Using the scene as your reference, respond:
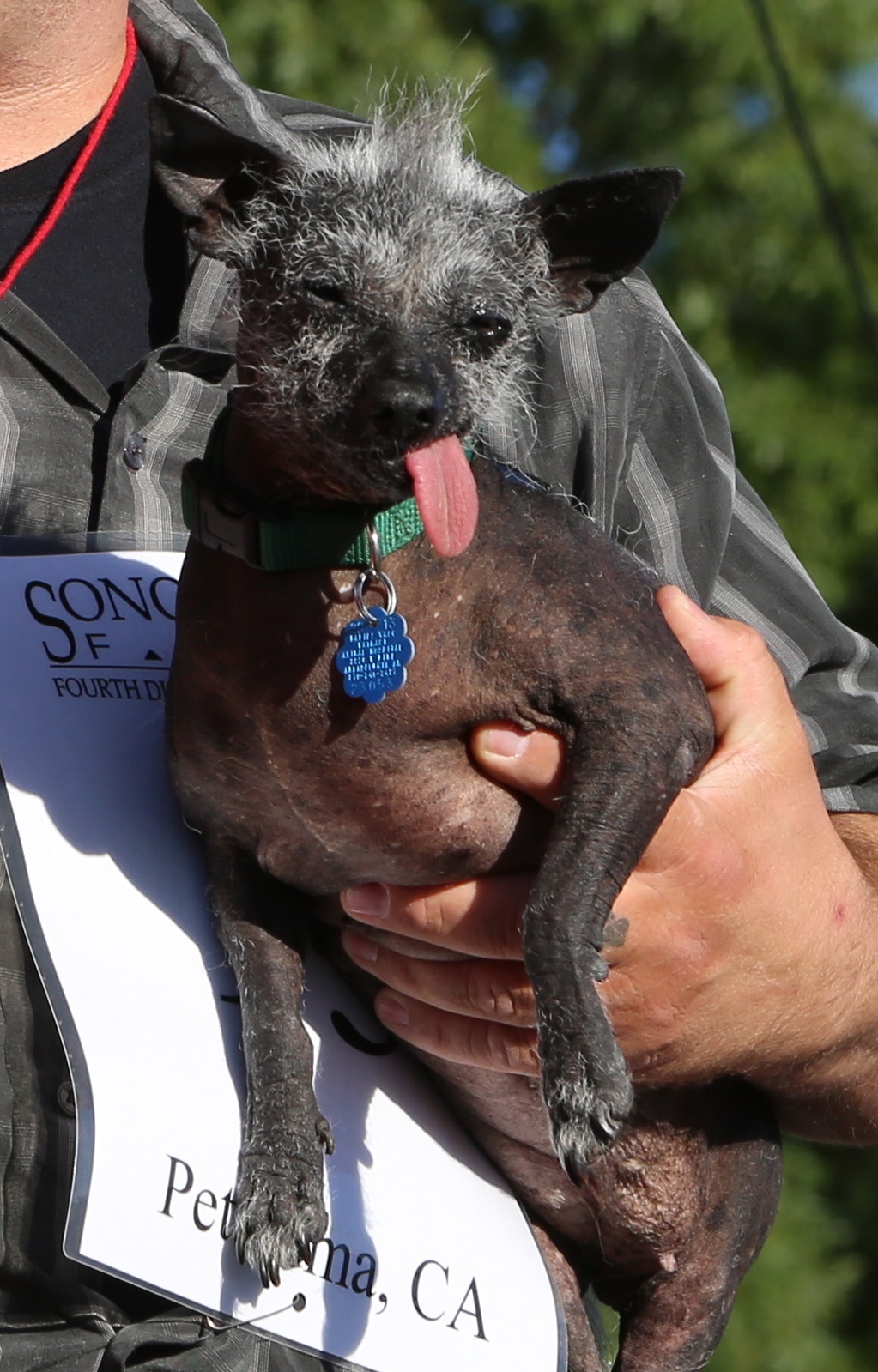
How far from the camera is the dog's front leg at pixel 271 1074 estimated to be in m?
1.48

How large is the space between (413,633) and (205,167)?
0.47 m

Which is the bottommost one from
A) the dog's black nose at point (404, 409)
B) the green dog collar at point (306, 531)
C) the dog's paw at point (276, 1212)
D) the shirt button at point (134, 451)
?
the dog's paw at point (276, 1212)

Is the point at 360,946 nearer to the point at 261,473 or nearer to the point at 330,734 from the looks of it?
the point at 330,734

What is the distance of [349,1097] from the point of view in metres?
1.61

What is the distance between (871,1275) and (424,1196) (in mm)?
4025

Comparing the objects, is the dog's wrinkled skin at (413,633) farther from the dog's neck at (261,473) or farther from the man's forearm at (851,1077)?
the man's forearm at (851,1077)

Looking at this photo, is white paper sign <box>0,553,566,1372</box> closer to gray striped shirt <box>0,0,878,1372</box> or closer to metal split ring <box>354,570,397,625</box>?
gray striped shirt <box>0,0,878,1372</box>

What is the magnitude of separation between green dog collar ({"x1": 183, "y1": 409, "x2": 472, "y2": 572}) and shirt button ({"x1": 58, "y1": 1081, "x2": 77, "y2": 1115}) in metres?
0.50

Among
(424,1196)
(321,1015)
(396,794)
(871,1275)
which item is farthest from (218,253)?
(871,1275)

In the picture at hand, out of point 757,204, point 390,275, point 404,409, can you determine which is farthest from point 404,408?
point 757,204

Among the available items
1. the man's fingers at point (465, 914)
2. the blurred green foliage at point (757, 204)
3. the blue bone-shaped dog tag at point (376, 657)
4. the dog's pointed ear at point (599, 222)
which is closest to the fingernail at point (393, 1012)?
the man's fingers at point (465, 914)

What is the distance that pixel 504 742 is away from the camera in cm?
146

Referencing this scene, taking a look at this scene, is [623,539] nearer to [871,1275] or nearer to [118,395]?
[118,395]

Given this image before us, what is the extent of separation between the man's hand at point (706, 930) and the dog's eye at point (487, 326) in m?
0.32
